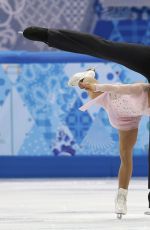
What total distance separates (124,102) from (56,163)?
2831 millimetres

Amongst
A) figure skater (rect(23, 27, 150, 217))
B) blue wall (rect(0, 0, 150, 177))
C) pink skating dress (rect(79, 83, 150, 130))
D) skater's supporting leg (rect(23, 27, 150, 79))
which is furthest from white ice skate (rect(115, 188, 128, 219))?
blue wall (rect(0, 0, 150, 177))

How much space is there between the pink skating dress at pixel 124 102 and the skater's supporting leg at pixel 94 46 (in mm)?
119

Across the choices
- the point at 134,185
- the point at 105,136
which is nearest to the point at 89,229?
the point at 134,185

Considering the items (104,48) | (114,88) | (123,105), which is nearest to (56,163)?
(123,105)

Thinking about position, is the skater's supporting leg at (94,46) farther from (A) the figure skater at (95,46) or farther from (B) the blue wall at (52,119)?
(B) the blue wall at (52,119)

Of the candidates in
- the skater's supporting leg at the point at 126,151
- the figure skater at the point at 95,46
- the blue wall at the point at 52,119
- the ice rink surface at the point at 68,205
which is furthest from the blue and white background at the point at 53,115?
the figure skater at the point at 95,46

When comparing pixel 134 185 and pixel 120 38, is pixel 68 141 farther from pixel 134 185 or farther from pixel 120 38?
pixel 120 38

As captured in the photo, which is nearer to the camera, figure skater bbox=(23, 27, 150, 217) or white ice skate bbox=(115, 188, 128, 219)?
figure skater bbox=(23, 27, 150, 217)

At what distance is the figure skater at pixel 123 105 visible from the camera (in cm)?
351

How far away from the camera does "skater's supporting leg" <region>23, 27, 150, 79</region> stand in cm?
331

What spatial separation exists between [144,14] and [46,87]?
15.8 feet

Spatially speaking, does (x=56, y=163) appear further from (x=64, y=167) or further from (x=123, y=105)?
(x=123, y=105)

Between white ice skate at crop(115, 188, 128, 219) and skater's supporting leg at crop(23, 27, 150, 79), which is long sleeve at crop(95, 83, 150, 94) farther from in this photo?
white ice skate at crop(115, 188, 128, 219)

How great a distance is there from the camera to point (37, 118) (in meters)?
6.44
